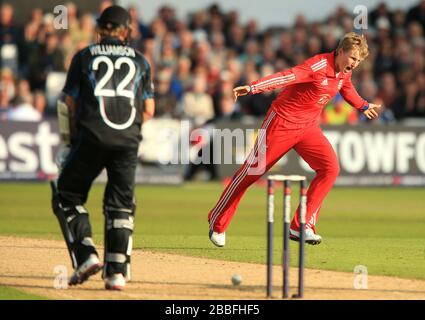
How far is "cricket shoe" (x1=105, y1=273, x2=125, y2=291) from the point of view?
10.1 m

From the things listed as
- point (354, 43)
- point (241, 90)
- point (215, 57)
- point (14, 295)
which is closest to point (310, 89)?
point (354, 43)

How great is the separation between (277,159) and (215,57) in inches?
613

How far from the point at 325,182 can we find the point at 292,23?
17729 millimetres

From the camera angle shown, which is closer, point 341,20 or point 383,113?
point 383,113

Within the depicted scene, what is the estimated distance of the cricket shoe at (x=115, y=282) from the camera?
1010cm

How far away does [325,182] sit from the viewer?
→ 43.9 ft

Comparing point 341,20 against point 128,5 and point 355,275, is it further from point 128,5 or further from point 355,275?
point 355,275

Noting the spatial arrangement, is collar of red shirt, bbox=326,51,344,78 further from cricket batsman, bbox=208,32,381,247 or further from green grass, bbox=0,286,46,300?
green grass, bbox=0,286,46,300

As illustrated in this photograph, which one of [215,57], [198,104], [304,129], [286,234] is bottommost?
[286,234]

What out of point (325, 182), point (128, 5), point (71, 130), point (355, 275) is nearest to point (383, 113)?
point (128, 5)

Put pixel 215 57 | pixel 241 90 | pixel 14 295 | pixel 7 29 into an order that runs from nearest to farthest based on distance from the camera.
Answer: pixel 14 295
pixel 241 90
pixel 7 29
pixel 215 57

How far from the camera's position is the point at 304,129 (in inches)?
516

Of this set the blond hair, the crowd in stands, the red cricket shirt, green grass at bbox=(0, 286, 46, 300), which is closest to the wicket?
green grass at bbox=(0, 286, 46, 300)

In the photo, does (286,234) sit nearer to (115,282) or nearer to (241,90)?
(115,282)
